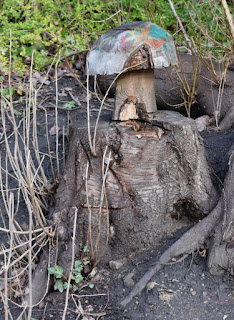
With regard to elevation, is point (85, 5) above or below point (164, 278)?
above

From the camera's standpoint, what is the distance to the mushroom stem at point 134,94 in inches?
135

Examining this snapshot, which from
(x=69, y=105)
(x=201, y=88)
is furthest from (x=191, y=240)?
(x=69, y=105)

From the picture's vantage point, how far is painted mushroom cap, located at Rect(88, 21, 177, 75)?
317 cm

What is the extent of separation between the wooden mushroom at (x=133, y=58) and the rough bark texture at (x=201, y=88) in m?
1.65

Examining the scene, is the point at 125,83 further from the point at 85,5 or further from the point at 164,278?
the point at 85,5

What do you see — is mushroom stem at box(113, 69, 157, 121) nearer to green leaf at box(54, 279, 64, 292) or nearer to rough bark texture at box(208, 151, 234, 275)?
rough bark texture at box(208, 151, 234, 275)

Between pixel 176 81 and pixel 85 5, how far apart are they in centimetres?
281

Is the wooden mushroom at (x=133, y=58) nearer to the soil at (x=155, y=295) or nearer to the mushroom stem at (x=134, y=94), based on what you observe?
the mushroom stem at (x=134, y=94)

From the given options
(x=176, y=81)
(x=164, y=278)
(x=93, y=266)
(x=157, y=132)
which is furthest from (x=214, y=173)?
(x=176, y=81)

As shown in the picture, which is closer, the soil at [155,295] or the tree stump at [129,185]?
the soil at [155,295]

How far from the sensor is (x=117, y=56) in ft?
10.4

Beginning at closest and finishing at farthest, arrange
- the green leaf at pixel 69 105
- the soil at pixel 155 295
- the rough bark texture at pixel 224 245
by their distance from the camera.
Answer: the soil at pixel 155 295
the rough bark texture at pixel 224 245
the green leaf at pixel 69 105

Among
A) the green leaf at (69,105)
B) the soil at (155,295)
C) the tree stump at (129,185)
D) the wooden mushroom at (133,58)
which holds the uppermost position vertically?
the wooden mushroom at (133,58)

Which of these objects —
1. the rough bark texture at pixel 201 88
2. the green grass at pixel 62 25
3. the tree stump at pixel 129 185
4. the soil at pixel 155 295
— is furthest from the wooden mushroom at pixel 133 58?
the green grass at pixel 62 25
